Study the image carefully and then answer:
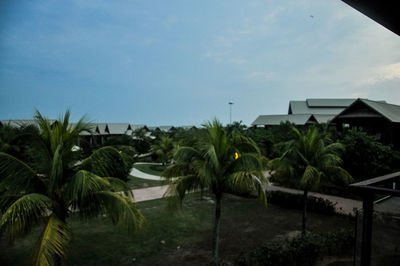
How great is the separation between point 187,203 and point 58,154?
996cm

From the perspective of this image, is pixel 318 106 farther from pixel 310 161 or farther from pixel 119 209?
pixel 119 209

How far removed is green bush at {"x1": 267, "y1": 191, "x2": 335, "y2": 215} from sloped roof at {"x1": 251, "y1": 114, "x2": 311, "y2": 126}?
20326mm

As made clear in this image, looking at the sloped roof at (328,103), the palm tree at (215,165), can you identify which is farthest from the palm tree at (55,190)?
the sloped roof at (328,103)

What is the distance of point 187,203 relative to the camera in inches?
526

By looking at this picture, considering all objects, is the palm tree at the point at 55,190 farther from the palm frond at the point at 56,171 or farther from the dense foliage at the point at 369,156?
the dense foliage at the point at 369,156

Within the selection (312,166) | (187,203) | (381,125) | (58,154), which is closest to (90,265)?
(58,154)

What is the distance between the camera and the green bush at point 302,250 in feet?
19.2

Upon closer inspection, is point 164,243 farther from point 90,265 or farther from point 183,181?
point 183,181

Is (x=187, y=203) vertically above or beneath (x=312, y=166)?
beneath

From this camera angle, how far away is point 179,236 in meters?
9.00

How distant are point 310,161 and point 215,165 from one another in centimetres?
478

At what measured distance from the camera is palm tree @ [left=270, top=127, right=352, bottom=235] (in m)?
8.59

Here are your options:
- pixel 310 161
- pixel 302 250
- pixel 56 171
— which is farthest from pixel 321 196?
pixel 56 171

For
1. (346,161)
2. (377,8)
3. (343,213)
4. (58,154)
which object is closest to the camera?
(377,8)
